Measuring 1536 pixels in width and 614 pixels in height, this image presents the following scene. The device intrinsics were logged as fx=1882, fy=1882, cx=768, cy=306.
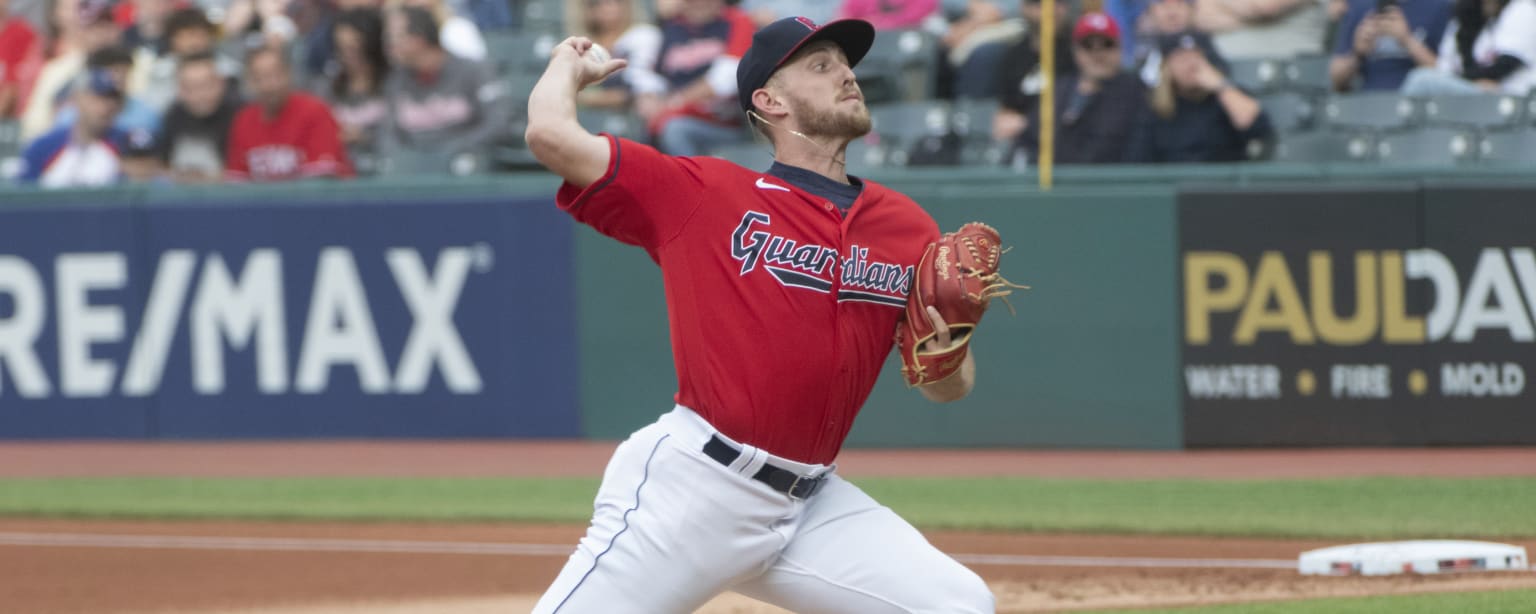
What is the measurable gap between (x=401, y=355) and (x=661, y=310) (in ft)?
5.31

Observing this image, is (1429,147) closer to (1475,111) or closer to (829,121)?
(1475,111)

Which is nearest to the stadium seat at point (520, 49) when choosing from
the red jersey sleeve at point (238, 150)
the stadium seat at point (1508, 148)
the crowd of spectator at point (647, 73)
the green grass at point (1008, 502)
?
the crowd of spectator at point (647, 73)

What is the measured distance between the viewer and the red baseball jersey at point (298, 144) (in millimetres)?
11461

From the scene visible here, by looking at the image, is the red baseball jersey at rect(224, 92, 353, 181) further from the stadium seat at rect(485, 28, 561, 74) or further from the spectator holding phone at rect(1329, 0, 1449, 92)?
the spectator holding phone at rect(1329, 0, 1449, 92)

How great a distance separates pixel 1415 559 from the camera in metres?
6.61

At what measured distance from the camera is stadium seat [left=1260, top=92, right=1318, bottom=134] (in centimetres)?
1016

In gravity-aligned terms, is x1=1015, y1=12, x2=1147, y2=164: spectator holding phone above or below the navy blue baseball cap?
below

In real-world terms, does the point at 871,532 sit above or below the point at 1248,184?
above

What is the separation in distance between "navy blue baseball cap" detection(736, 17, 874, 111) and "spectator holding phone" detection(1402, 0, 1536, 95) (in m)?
6.50

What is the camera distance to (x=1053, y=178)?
1005cm

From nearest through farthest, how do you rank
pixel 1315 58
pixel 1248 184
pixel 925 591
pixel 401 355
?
pixel 925 591
pixel 1248 184
pixel 1315 58
pixel 401 355

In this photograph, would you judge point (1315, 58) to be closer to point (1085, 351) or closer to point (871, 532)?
point (1085, 351)

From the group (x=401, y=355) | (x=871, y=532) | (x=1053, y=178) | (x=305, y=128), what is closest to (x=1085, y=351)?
(x=1053, y=178)

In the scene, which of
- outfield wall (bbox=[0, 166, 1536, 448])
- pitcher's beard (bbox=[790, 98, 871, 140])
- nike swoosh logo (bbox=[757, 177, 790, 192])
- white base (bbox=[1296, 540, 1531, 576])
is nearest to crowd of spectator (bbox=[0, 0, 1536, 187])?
outfield wall (bbox=[0, 166, 1536, 448])
